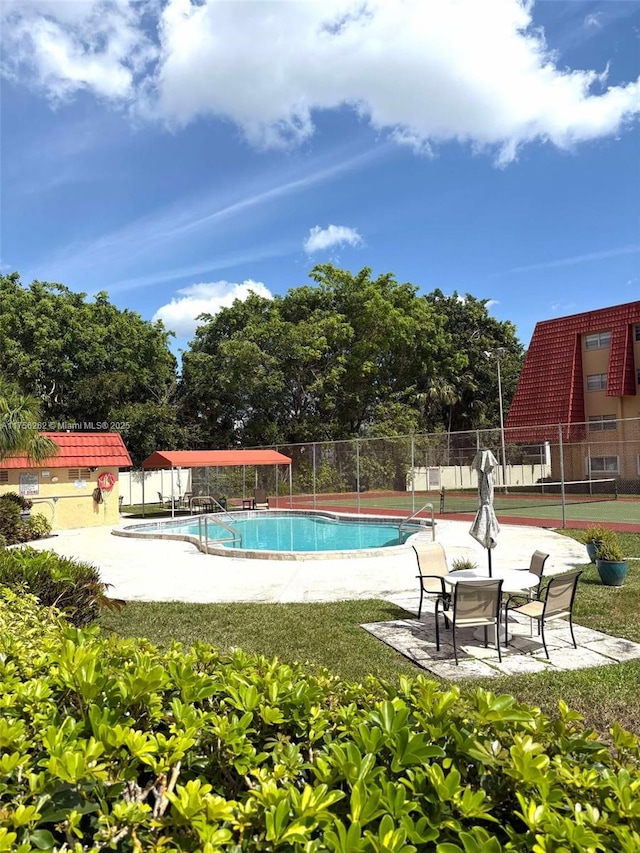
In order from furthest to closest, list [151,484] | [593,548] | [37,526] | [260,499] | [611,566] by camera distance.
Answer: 1. [151,484]
2. [260,499]
3. [37,526]
4. [593,548]
5. [611,566]

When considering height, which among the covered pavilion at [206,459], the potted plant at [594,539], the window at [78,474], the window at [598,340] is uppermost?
the window at [598,340]

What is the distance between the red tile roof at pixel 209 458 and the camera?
75.8 feet

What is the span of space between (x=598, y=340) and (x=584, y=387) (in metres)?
2.74

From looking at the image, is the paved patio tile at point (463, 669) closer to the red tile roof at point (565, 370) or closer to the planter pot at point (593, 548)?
the planter pot at point (593, 548)

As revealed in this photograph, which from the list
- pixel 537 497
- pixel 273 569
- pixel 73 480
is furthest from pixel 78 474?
pixel 537 497

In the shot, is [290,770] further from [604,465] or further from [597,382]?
[597,382]

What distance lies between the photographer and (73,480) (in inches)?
782

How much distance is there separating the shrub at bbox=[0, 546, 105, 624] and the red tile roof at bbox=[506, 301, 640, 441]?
86.2 feet

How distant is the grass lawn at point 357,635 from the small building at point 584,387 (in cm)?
2032

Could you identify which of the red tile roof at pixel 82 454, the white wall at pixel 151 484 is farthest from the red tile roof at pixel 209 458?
the white wall at pixel 151 484

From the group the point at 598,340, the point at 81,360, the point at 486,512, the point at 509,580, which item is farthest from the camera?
the point at 81,360

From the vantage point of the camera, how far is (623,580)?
9312 mm

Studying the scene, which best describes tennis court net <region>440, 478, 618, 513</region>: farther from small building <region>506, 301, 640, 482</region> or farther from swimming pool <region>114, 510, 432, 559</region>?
swimming pool <region>114, 510, 432, 559</region>

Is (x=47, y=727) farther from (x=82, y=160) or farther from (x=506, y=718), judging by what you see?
(x=82, y=160)
